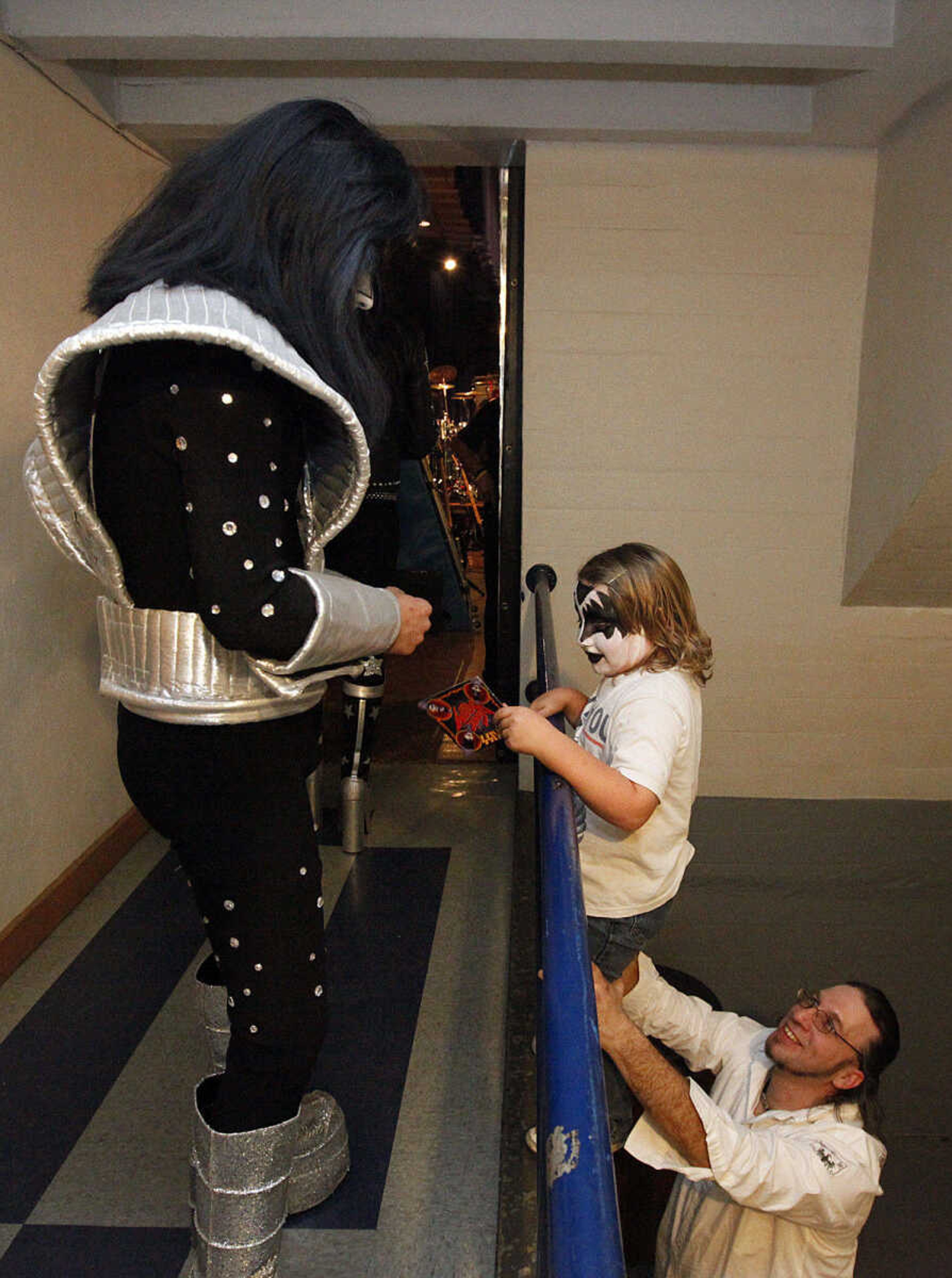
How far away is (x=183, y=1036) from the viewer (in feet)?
6.87

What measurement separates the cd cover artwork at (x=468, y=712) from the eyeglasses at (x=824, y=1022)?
2.48 ft

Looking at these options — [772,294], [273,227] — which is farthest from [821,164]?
[273,227]

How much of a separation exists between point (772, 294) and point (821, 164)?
440 millimetres

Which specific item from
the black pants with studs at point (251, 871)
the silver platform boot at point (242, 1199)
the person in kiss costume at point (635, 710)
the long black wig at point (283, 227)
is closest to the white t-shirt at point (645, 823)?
the person in kiss costume at point (635, 710)

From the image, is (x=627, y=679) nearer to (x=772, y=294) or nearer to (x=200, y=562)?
(x=200, y=562)

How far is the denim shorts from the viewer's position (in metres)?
1.79

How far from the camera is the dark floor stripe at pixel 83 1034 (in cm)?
175

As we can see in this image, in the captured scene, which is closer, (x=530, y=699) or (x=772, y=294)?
(x=530, y=699)

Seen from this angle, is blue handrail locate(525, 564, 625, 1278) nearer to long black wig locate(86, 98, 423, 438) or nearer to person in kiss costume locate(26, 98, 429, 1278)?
person in kiss costume locate(26, 98, 429, 1278)

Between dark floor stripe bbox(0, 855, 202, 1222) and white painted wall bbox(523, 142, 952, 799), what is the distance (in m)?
1.80

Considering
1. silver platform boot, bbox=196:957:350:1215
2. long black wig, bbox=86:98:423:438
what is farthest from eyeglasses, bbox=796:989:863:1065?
long black wig, bbox=86:98:423:438

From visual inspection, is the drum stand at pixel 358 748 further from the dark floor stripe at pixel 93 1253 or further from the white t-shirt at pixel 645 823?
the dark floor stripe at pixel 93 1253

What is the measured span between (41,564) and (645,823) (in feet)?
5.60

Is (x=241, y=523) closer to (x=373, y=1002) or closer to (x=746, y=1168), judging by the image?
(x=746, y=1168)
